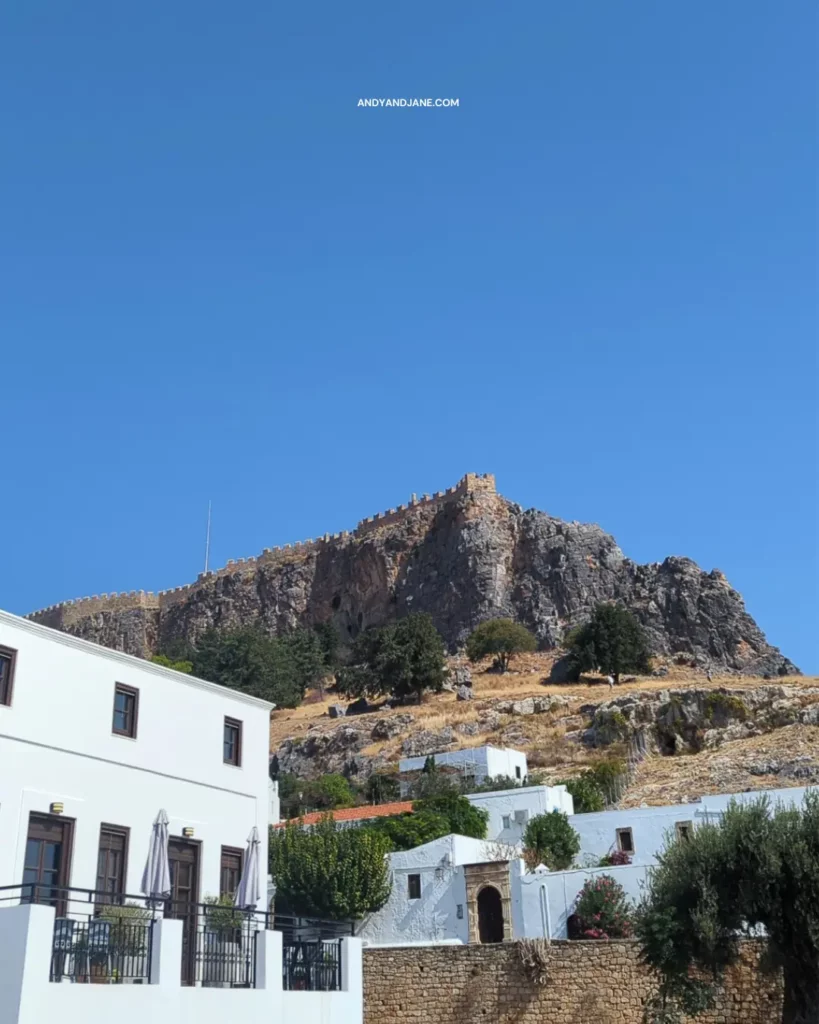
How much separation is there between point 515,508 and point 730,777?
44.3m

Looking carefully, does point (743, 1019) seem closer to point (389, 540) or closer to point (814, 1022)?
point (814, 1022)

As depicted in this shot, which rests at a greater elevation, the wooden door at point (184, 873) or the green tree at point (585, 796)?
the green tree at point (585, 796)

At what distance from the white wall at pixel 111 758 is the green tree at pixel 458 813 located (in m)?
14.7

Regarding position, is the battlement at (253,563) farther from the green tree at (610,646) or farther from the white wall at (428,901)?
the white wall at (428,901)

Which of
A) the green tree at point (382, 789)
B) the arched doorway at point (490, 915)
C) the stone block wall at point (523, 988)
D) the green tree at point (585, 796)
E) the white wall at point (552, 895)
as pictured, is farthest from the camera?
the green tree at point (382, 789)

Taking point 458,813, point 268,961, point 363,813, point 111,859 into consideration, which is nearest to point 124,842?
point 111,859

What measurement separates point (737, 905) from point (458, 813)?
1721 cm

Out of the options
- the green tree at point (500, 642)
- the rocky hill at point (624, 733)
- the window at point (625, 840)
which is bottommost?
the window at point (625, 840)

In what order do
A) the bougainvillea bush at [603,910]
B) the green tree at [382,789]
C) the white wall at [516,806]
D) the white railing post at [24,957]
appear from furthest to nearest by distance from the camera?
1. the green tree at [382,789]
2. the white wall at [516,806]
3. the bougainvillea bush at [603,910]
4. the white railing post at [24,957]

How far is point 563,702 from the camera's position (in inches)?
2237

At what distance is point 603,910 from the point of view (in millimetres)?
28234

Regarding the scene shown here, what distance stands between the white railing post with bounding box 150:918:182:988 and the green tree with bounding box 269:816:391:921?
1569 centimetres

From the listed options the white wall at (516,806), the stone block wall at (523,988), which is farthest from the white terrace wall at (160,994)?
the white wall at (516,806)

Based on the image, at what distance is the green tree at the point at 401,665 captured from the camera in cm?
6400
